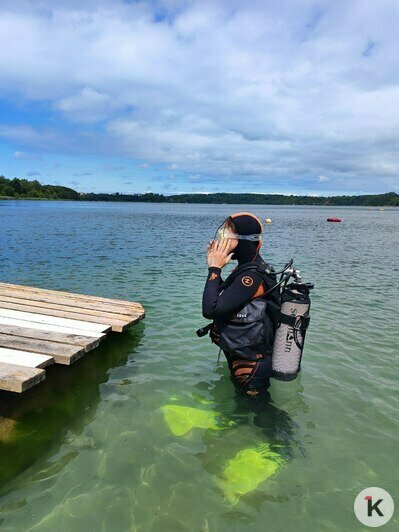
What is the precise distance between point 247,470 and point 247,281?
2272 millimetres

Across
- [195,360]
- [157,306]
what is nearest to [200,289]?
[157,306]

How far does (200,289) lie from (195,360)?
676 cm

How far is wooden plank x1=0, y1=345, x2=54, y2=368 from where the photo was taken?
560 cm

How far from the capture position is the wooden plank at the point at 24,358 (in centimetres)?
560

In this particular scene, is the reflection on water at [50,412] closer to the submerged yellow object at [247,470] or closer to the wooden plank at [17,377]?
the wooden plank at [17,377]

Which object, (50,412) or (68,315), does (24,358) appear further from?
(68,315)

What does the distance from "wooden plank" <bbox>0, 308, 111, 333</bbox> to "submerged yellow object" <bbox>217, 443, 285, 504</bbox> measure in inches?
148

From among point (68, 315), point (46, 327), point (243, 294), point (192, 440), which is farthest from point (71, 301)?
point (243, 294)

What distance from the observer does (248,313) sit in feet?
16.5

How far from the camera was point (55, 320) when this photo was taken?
7.96 meters

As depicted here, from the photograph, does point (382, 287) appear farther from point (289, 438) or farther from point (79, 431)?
point (79, 431)

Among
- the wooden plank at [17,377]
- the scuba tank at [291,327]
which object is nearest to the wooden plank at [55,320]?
the wooden plank at [17,377]

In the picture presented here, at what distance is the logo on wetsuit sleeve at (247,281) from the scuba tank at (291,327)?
1.94 ft

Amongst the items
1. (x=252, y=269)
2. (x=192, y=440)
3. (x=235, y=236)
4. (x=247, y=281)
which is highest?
(x=235, y=236)
